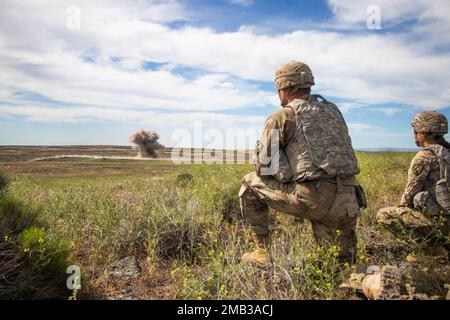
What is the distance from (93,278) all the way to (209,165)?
5742 mm

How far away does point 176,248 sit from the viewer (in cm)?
441

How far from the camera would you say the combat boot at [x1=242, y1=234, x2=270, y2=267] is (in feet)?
11.7

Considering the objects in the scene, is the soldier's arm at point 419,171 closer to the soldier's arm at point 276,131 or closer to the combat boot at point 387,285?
the soldier's arm at point 276,131

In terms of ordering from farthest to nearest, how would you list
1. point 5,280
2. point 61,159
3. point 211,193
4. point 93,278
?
point 61,159
point 211,193
point 93,278
point 5,280

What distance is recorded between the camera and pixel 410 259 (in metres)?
4.12

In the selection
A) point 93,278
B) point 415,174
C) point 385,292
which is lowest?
point 93,278

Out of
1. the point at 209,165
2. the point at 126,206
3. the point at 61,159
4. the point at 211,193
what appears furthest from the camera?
the point at 61,159

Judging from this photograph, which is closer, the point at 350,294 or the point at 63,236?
the point at 350,294

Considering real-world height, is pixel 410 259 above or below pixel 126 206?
below

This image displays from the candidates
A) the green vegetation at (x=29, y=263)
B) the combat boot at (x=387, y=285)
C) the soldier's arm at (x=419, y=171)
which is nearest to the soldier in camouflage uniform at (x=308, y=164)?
the combat boot at (x=387, y=285)

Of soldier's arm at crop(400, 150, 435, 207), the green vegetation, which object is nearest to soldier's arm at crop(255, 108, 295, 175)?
soldier's arm at crop(400, 150, 435, 207)

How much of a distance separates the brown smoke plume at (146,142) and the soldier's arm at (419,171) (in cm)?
1589

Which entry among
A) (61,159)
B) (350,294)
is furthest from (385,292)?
(61,159)
